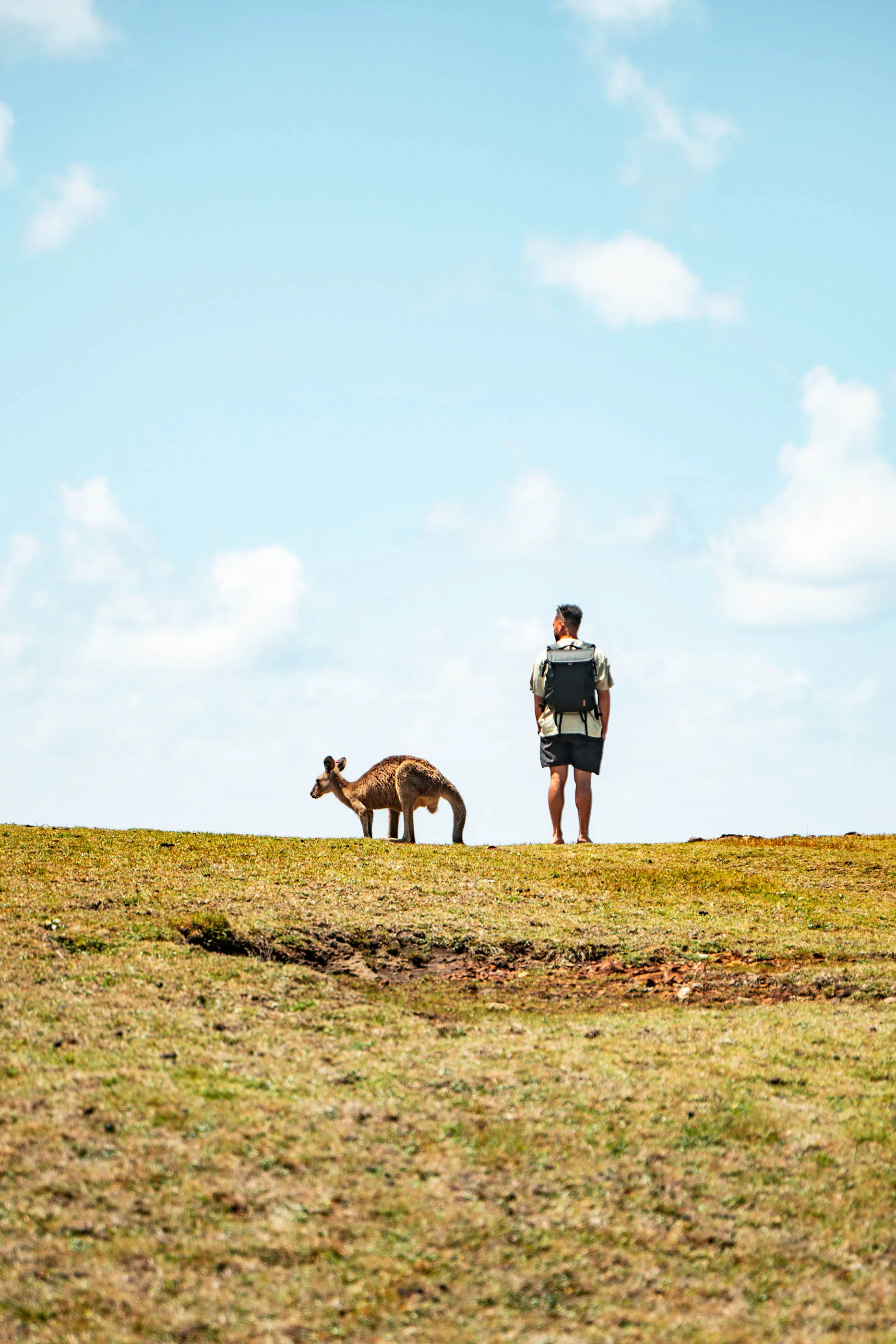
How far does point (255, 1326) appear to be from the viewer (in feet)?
14.0

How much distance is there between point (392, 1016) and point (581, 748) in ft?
28.9

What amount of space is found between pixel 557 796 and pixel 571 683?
4.95 ft

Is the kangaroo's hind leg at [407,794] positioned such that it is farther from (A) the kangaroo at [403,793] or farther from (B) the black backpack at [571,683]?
(B) the black backpack at [571,683]

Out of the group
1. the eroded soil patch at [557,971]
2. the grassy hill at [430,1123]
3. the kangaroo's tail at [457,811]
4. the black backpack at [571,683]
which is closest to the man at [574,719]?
the black backpack at [571,683]

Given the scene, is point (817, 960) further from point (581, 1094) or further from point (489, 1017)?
point (581, 1094)

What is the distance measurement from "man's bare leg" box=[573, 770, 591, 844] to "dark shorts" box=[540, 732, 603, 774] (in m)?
0.09

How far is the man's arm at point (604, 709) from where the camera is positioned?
15875 millimetres

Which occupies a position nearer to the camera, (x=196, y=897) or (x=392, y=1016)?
(x=392, y=1016)

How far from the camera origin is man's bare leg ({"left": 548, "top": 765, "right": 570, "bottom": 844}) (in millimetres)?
15906

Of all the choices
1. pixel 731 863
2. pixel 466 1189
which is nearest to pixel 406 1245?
pixel 466 1189

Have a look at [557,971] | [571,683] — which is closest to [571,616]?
[571,683]

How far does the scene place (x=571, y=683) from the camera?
15.8m

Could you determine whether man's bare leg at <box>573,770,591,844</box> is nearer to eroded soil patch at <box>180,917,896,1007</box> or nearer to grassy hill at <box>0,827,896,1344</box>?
grassy hill at <box>0,827,896,1344</box>

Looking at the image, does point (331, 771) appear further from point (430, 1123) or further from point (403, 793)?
point (430, 1123)
